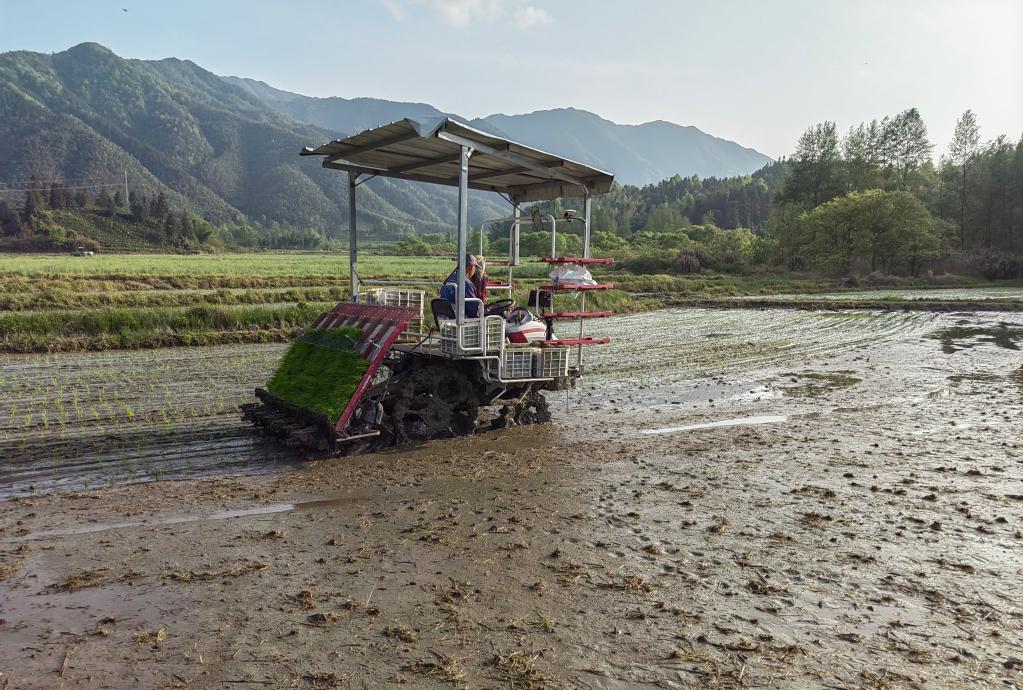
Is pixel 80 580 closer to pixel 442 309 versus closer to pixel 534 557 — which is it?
pixel 534 557

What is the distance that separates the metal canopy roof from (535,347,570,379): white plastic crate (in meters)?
2.42

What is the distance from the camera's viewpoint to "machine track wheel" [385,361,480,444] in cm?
842

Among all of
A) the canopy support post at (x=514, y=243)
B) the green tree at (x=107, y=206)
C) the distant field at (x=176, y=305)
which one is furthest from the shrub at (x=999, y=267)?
the green tree at (x=107, y=206)

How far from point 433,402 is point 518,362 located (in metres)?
1.18

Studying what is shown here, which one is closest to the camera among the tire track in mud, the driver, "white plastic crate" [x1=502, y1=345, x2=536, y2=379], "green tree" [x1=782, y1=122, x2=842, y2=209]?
the tire track in mud

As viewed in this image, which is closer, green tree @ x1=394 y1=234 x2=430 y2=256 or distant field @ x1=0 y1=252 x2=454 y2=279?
distant field @ x1=0 y1=252 x2=454 y2=279

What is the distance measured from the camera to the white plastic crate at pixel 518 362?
8.86m

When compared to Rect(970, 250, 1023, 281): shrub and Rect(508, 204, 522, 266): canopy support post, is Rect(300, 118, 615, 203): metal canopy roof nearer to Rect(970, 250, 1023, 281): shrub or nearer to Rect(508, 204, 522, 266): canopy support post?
Rect(508, 204, 522, 266): canopy support post

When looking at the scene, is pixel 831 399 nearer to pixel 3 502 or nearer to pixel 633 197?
pixel 3 502

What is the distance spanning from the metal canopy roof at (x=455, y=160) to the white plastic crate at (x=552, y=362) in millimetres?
2416

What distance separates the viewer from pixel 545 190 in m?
10.8

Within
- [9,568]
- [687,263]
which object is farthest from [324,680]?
[687,263]

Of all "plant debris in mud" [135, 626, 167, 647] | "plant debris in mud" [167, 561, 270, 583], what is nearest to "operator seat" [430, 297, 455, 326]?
"plant debris in mud" [167, 561, 270, 583]

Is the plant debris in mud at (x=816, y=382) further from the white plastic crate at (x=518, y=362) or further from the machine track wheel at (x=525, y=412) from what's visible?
the white plastic crate at (x=518, y=362)
